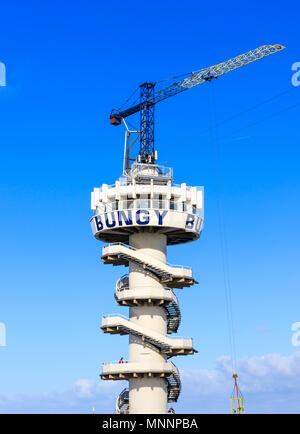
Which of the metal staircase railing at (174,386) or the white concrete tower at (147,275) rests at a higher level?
the white concrete tower at (147,275)

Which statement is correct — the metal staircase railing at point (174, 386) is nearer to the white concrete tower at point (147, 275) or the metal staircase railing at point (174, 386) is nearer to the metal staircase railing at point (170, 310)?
the white concrete tower at point (147, 275)

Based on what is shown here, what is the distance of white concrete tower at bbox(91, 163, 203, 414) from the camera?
Answer: 117438mm

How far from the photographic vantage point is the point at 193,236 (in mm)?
127500

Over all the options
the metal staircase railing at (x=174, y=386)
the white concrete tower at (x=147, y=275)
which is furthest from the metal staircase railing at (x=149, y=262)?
the metal staircase railing at (x=174, y=386)

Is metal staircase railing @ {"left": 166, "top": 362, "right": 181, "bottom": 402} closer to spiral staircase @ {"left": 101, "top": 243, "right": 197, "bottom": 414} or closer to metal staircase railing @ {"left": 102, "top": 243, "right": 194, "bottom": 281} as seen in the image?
spiral staircase @ {"left": 101, "top": 243, "right": 197, "bottom": 414}

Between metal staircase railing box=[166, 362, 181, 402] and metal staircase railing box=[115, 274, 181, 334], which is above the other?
metal staircase railing box=[115, 274, 181, 334]

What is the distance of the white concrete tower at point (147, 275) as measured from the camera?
385ft

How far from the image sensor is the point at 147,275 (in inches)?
4751

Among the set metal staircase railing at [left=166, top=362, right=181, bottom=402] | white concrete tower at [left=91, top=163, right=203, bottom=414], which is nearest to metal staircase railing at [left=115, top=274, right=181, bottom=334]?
white concrete tower at [left=91, top=163, right=203, bottom=414]

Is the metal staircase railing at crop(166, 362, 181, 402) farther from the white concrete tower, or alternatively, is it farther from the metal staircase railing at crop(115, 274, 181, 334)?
the metal staircase railing at crop(115, 274, 181, 334)
